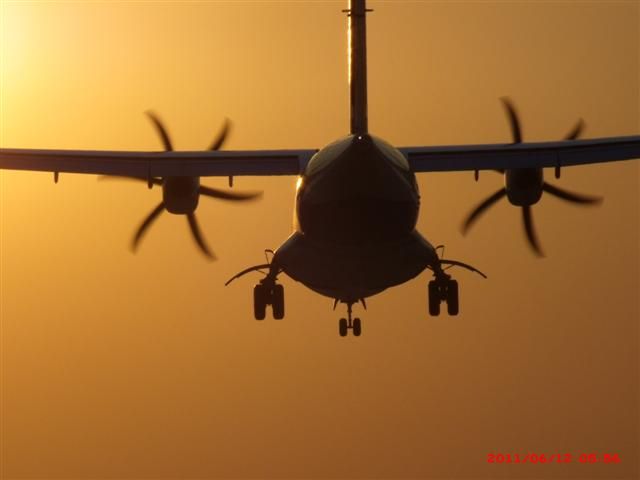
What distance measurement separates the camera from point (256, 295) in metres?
32.9

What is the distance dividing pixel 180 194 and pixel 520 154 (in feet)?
22.6

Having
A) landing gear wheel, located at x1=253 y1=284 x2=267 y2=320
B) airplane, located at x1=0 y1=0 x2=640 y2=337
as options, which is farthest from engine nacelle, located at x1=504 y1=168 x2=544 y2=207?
landing gear wheel, located at x1=253 y1=284 x2=267 y2=320

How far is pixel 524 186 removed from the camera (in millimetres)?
35094

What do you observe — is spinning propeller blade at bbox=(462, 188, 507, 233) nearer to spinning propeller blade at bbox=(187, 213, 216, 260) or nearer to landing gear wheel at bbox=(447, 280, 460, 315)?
landing gear wheel at bbox=(447, 280, 460, 315)

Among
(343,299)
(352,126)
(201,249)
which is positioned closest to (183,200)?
(201,249)

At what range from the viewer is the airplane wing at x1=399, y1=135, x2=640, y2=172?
3516 centimetres

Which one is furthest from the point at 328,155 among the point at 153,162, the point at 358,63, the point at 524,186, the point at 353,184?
the point at 524,186

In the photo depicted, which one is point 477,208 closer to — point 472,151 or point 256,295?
point 472,151

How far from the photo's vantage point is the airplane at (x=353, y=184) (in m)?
28.8

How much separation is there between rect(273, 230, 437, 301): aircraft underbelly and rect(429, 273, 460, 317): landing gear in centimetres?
123

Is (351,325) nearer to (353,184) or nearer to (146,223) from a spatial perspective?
(146,223)

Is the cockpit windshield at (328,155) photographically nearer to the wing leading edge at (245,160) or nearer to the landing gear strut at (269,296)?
the landing gear strut at (269,296)

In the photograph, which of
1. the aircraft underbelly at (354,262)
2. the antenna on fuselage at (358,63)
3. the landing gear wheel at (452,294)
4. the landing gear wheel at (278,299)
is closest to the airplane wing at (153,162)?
the landing gear wheel at (278,299)

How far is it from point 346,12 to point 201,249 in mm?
6717
